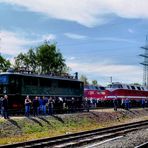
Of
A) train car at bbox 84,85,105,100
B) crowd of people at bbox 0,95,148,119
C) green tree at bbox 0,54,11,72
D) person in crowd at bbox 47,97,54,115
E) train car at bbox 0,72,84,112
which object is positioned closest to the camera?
crowd of people at bbox 0,95,148,119

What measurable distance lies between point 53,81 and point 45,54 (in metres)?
39.4

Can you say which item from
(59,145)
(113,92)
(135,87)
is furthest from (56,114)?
(135,87)

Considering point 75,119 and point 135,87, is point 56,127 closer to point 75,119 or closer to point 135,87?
point 75,119

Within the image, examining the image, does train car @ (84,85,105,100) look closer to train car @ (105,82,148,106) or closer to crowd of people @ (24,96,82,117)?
train car @ (105,82,148,106)

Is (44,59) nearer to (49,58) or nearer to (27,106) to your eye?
(49,58)

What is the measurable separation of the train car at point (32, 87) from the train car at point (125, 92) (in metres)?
13.0

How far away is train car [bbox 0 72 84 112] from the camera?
37281 mm

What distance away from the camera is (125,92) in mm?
63469

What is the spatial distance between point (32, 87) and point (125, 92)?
26.2 metres

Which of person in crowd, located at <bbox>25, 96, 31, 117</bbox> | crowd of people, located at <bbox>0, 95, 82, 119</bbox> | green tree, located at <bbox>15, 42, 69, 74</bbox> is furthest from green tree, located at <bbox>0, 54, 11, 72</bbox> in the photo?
person in crowd, located at <bbox>25, 96, 31, 117</bbox>

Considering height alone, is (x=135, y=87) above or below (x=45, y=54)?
below

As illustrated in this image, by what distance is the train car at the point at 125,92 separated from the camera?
200 ft

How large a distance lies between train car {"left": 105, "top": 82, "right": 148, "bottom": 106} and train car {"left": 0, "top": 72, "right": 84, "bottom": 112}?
13.0 meters

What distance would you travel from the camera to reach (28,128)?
29.6m
